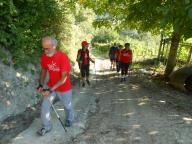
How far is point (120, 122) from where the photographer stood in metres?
8.40

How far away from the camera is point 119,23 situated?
21.5m

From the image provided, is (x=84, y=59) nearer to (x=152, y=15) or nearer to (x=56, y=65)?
(x=152, y=15)

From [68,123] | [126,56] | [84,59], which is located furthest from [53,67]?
[126,56]

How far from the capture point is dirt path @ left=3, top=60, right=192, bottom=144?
7.16m

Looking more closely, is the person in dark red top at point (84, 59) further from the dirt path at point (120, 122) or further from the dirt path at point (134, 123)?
the dirt path at point (134, 123)

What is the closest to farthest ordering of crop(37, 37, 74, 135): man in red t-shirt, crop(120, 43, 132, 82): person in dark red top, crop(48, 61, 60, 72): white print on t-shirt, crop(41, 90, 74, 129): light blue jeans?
crop(37, 37, 74, 135): man in red t-shirt → crop(48, 61, 60, 72): white print on t-shirt → crop(41, 90, 74, 129): light blue jeans → crop(120, 43, 132, 82): person in dark red top

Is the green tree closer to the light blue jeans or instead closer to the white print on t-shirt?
the white print on t-shirt

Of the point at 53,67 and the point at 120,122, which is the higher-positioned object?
the point at 53,67

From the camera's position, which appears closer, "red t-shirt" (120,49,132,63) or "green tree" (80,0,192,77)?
"green tree" (80,0,192,77)

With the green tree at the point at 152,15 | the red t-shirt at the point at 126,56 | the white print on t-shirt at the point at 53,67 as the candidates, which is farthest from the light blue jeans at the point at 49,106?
the red t-shirt at the point at 126,56

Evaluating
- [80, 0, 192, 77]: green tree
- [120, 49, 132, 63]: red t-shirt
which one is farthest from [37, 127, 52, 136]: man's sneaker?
[120, 49, 132, 63]: red t-shirt

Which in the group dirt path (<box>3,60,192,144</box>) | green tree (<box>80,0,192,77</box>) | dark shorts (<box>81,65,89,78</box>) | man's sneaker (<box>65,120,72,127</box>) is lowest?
dirt path (<box>3,60,192,144</box>)

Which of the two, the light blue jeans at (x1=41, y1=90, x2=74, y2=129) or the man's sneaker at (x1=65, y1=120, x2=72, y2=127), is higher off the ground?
the light blue jeans at (x1=41, y1=90, x2=74, y2=129)

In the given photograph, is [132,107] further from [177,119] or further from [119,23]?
[119,23]
